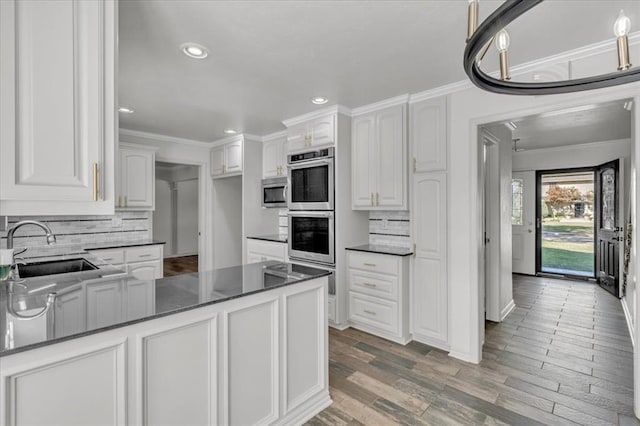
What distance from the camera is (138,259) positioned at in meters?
4.18

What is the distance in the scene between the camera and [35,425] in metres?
1.06

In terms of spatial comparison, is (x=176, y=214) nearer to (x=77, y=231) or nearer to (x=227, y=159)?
(x=227, y=159)

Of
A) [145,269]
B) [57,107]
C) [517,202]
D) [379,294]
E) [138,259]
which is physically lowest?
[379,294]

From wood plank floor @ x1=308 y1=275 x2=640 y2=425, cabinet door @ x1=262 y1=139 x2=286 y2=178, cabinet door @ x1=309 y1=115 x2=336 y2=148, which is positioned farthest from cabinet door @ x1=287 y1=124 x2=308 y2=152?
wood plank floor @ x1=308 y1=275 x2=640 y2=425

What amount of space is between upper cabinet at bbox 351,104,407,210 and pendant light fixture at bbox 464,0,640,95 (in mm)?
2058

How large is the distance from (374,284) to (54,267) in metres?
2.96

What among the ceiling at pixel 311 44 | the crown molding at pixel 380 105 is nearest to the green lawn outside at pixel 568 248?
the crown molding at pixel 380 105

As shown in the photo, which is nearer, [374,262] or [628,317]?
[374,262]

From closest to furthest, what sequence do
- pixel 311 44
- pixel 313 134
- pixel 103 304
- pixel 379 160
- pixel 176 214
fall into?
1. pixel 103 304
2. pixel 311 44
3. pixel 379 160
4. pixel 313 134
5. pixel 176 214

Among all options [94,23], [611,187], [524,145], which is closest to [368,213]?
[94,23]

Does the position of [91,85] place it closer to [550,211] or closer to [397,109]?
[397,109]

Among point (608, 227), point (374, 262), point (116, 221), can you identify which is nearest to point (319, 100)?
point (374, 262)

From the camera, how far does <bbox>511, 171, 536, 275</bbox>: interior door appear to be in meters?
6.33

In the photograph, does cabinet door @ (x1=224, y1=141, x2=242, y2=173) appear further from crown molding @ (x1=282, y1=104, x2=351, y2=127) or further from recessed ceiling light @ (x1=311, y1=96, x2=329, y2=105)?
recessed ceiling light @ (x1=311, y1=96, x2=329, y2=105)
